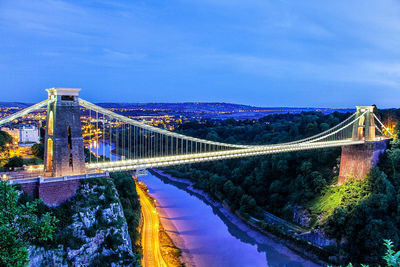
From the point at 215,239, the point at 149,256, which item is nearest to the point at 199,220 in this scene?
the point at 215,239

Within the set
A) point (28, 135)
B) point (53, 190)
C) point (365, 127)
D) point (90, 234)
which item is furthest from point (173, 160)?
point (28, 135)

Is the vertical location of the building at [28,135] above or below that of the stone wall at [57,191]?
below

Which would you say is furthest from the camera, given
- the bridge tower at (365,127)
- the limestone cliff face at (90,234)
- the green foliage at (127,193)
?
the bridge tower at (365,127)

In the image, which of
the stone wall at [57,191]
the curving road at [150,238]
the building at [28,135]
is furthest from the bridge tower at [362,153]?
the building at [28,135]

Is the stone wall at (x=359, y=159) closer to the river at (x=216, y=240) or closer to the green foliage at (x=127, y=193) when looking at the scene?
the river at (x=216, y=240)

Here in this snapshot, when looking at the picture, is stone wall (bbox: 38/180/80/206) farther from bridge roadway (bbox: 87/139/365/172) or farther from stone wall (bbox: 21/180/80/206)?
bridge roadway (bbox: 87/139/365/172)

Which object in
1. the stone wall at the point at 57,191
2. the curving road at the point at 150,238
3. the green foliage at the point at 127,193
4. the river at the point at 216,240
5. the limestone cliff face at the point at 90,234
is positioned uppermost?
the stone wall at the point at 57,191

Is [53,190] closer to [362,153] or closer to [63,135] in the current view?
[63,135]
